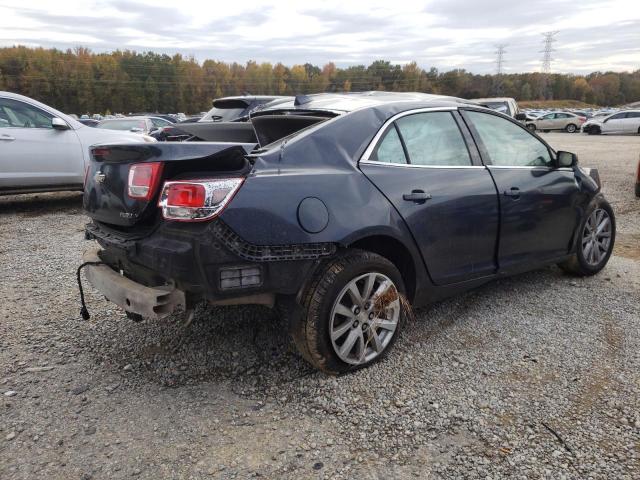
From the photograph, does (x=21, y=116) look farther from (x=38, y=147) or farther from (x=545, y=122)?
(x=545, y=122)

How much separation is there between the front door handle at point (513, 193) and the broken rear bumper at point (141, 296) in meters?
2.40

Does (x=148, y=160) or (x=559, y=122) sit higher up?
(x=148, y=160)

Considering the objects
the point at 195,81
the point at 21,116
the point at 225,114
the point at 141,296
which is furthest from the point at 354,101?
the point at 195,81

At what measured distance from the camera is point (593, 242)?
464 cm

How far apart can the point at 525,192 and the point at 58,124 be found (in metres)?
6.52

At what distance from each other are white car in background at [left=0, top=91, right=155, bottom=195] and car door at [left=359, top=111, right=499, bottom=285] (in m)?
5.10

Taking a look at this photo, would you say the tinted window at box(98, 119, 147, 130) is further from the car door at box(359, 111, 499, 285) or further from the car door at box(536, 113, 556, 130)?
the car door at box(536, 113, 556, 130)

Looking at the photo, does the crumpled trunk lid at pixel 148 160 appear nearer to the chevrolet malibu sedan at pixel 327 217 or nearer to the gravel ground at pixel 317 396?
the chevrolet malibu sedan at pixel 327 217

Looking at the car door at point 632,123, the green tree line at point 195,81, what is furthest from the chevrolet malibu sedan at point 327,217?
the green tree line at point 195,81

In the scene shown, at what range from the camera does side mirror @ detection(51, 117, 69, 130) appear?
737 cm

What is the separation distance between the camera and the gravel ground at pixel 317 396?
2301 millimetres

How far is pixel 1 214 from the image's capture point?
25.0 feet

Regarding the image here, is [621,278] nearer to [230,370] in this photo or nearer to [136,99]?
[230,370]

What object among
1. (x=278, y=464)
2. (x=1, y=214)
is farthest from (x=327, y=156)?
(x=1, y=214)
